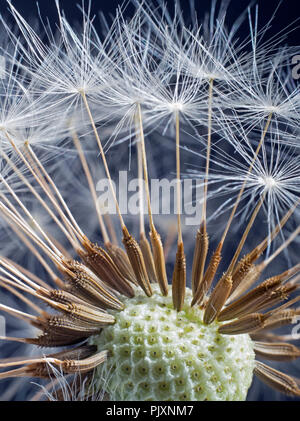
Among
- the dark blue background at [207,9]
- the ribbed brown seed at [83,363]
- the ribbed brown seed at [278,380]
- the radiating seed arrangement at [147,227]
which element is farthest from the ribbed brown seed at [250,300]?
the dark blue background at [207,9]

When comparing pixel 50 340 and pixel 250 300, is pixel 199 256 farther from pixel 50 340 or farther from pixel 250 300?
pixel 50 340

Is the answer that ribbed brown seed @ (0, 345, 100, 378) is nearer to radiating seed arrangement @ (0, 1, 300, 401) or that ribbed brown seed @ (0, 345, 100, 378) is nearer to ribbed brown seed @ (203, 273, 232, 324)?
radiating seed arrangement @ (0, 1, 300, 401)

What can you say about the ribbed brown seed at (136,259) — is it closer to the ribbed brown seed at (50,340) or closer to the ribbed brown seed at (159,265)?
the ribbed brown seed at (159,265)
